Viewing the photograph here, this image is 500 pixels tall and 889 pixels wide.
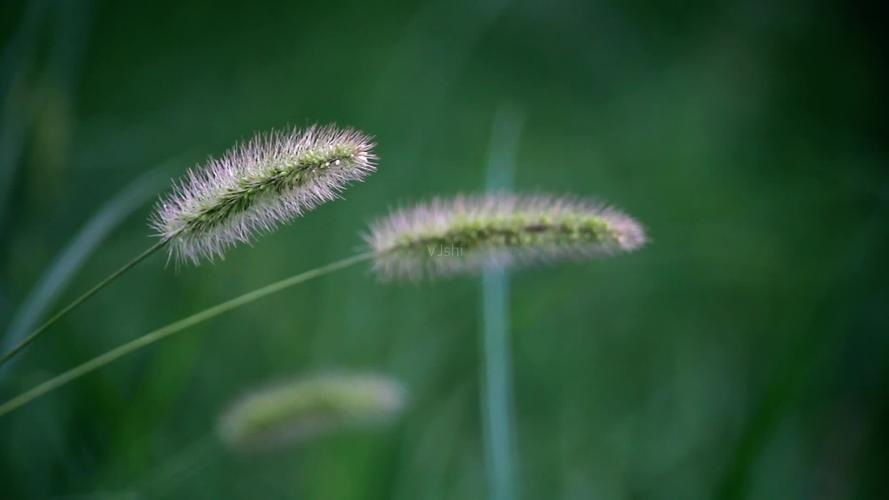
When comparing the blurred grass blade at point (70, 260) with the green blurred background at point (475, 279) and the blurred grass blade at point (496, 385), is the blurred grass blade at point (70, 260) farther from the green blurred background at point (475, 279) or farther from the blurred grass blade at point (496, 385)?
the blurred grass blade at point (496, 385)

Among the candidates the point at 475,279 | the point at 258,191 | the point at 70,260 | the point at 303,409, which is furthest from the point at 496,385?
the point at 475,279

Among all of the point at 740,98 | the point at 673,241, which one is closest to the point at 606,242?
the point at 673,241

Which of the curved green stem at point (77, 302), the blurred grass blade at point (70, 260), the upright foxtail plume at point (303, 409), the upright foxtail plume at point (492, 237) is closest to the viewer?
the curved green stem at point (77, 302)

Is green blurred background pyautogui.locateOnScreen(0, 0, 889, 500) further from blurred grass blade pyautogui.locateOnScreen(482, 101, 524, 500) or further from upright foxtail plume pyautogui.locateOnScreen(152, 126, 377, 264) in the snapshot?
upright foxtail plume pyautogui.locateOnScreen(152, 126, 377, 264)

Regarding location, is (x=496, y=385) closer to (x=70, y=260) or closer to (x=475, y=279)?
(x=70, y=260)

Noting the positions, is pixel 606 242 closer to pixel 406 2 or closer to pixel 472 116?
pixel 472 116

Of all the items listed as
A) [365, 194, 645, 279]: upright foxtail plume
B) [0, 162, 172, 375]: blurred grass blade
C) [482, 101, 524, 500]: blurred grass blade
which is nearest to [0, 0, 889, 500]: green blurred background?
[0, 162, 172, 375]: blurred grass blade

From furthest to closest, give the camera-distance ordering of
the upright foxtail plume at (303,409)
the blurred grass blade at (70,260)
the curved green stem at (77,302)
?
1. the upright foxtail plume at (303,409)
2. the blurred grass blade at (70,260)
3. the curved green stem at (77,302)

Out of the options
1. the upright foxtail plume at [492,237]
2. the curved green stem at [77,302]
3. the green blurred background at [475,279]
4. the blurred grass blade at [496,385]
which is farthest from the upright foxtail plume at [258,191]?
the green blurred background at [475,279]
